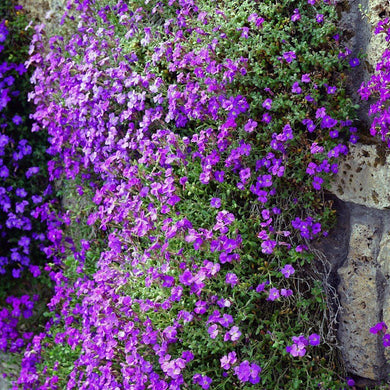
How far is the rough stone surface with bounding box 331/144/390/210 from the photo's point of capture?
235 centimetres

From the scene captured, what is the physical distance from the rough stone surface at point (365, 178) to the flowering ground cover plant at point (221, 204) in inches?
2.9

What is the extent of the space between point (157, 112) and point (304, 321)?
127 centimetres

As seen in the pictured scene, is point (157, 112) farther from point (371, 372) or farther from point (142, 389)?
point (371, 372)

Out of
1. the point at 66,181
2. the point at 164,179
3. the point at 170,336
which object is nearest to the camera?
the point at 170,336

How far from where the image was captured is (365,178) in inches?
94.9

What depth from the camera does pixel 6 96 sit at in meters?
3.92

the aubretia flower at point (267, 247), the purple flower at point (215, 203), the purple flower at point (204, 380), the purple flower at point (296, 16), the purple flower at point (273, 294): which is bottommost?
the purple flower at point (204, 380)

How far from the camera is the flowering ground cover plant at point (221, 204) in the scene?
7.97 ft

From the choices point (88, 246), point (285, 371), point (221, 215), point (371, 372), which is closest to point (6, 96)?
point (88, 246)

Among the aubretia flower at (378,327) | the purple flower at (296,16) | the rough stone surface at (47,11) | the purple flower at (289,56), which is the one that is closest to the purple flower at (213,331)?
the aubretia flower at (378,327)

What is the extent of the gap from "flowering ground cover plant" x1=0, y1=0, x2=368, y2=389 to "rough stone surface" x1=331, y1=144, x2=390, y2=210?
7 centimetres

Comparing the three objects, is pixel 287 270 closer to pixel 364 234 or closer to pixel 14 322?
pixel 364 234

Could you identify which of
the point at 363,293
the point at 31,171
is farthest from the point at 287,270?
the point at 31,171

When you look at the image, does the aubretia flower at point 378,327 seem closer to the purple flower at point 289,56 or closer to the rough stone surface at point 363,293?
the rough stone surface at point 363,293
